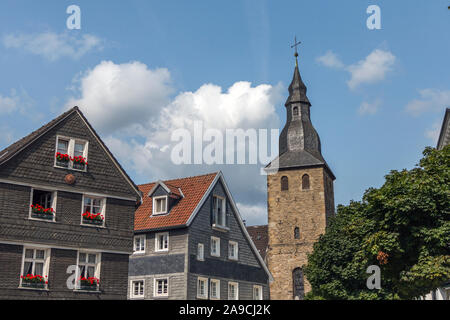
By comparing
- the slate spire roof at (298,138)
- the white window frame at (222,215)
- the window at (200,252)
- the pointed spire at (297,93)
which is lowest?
the window at (200,252)

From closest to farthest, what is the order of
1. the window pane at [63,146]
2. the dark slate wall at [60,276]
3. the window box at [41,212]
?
the dark slate wall at [60,276] < the window box at [41,212] < the window pane at [63,146]

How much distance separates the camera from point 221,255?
129ft

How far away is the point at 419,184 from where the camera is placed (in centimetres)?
2686

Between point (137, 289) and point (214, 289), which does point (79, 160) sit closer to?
point (137, 289)

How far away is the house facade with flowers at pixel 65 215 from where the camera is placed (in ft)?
88.4

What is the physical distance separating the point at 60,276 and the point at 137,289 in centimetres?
1012

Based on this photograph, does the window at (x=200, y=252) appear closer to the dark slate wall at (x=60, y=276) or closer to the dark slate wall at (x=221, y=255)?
the dark slate wall at (x=221, y=255)

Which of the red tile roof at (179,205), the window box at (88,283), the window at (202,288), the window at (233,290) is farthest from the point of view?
the window at (233,290)

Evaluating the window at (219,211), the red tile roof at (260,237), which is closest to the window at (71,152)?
the window at (219,211)

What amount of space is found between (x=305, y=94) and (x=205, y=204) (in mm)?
41183

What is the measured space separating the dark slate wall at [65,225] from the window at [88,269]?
1.81ft

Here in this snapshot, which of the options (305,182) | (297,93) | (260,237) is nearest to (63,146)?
(305,182)
